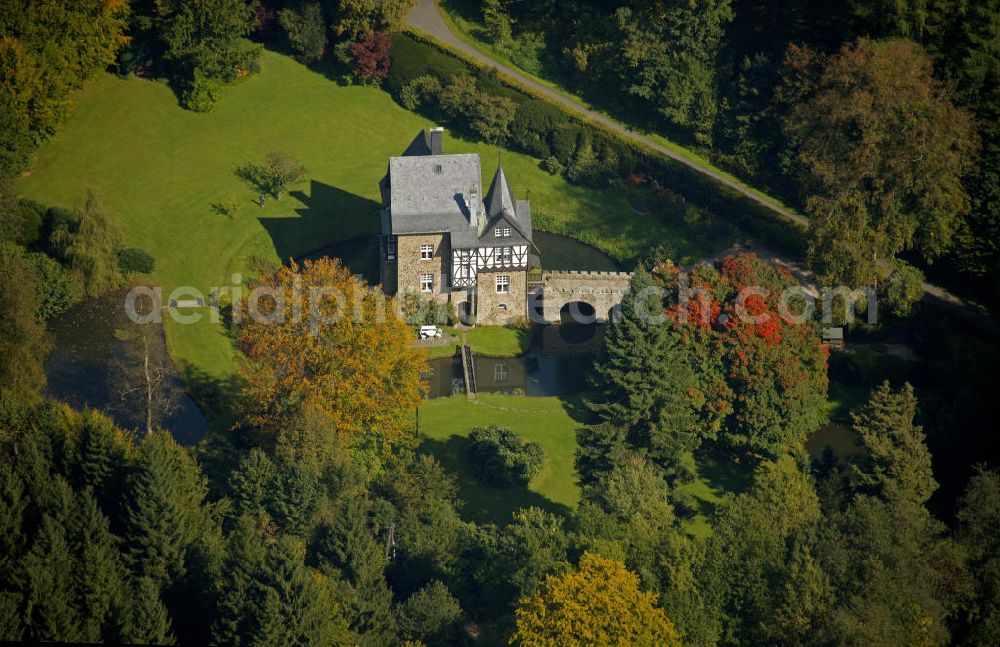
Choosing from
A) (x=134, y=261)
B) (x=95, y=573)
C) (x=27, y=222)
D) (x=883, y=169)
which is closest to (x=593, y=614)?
(x=95, y=573)

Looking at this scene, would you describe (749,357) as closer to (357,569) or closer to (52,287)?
(357,569)

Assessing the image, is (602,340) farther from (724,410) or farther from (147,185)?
(147,185)

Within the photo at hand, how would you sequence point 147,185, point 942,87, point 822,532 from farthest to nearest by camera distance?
point 147,185 → point 942,87 → point 822,532

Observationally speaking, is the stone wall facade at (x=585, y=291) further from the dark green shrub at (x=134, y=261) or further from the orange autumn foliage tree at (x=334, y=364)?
the dark green shrub at (x=134, y=261)

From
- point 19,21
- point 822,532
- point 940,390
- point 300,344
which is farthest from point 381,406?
point 19,21

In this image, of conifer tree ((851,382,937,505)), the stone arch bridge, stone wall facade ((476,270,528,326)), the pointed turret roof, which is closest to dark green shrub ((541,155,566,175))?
the pointed turret roof

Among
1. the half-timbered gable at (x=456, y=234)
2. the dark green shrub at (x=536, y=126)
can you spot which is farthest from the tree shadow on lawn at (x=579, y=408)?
the dark green shrub at (x=536, y=126)

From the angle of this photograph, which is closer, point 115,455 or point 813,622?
point 813,622

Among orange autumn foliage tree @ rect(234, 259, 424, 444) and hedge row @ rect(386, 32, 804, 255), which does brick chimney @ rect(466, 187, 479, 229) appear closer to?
orange autumn foliage tree @ rect(234, 259, 424, 444)
